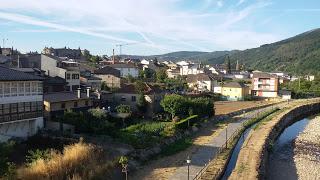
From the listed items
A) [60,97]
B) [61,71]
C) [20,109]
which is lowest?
[20,109]

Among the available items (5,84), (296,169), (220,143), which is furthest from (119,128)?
(296,169)

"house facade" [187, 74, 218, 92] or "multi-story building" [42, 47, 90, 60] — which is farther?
"multi-story building" [42, 47, 90, 60]

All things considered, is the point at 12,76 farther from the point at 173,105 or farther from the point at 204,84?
the point at 204,84

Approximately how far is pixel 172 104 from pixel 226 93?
1681 inches

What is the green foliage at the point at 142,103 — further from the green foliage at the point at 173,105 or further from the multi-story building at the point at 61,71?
the multi-story building at the point at 61,71

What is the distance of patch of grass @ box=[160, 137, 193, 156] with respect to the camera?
112 ft

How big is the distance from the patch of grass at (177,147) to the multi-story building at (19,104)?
1037 centimetres

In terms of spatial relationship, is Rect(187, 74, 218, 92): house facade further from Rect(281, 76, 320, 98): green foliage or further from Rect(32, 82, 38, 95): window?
Rect(32, 82, 38, 95): window

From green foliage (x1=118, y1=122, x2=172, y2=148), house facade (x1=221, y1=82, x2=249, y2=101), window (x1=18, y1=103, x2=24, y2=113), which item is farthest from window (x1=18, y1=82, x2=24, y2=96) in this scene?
house facade (x1=221, y1=82, x2=249, y2=101)

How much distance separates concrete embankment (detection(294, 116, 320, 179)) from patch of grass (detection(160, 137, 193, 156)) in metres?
9.56

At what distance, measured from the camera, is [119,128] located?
129 feet

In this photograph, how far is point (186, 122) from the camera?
43812 mm

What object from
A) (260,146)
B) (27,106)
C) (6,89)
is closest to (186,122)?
(260,146)

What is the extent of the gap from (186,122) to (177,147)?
797 centimetres
